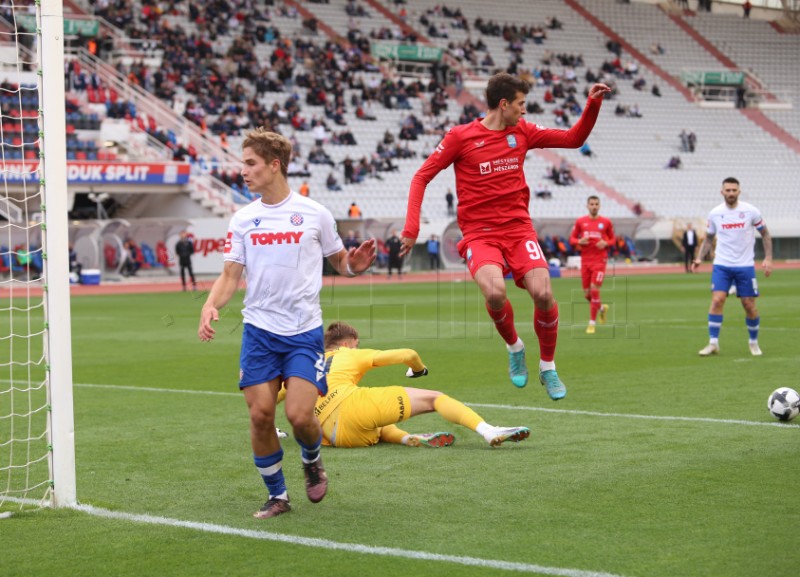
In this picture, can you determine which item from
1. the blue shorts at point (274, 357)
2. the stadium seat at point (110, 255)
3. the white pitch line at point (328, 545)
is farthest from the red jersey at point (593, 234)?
the stadium seat at point (110, 255)

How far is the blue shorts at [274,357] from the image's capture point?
6.28 m

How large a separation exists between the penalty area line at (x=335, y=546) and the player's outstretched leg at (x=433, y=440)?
8.46 feet

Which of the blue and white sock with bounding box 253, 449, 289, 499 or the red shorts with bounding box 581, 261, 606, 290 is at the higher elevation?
the red shorts with bounding box 581, 261, 606, 290

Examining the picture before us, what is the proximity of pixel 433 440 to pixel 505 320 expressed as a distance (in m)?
1.35

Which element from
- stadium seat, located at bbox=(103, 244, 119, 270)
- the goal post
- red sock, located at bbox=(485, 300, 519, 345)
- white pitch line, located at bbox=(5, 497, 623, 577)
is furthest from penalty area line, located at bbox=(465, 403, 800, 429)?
stadium seat, located at bbox=(103, 244, 119, 270)

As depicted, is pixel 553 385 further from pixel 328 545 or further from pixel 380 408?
pixel 328 545

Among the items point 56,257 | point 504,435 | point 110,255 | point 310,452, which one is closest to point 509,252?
point 504,435

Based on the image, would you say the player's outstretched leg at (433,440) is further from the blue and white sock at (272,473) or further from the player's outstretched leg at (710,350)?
the player's outstretched leg at (710,350)

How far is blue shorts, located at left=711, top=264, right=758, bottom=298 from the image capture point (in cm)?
1475

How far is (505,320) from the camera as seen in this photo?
30.3ft

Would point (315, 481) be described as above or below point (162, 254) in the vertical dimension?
below

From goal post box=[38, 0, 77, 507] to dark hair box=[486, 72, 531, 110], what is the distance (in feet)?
11.2

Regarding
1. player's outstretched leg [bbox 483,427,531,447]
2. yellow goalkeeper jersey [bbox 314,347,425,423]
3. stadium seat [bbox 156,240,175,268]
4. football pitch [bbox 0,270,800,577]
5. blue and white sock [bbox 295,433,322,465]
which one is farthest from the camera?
stadium seat [bbox 156,240,175,268]

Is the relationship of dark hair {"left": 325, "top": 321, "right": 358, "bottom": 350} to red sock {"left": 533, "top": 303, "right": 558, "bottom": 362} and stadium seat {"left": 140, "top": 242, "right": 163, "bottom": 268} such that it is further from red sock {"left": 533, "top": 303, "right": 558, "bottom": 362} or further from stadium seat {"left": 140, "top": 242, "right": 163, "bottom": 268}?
stadium seat {"left": 140, "top": 242, "right": 163, "bottom": 268}
